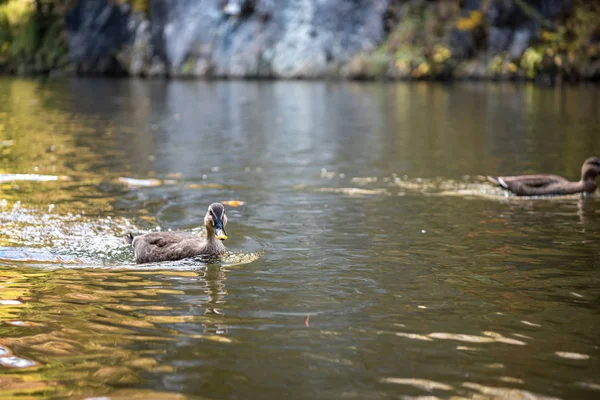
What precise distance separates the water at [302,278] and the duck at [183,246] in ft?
0.52

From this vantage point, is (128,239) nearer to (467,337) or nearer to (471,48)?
(467,337)

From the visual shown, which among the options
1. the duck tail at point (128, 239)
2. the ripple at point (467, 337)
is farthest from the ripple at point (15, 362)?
the duck tail at point (128, 239)

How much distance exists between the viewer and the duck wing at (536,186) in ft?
52.5

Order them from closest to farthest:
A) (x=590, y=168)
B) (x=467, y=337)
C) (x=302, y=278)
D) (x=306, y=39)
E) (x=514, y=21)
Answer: (x=467, y=337) < (x=302, y=278) < (x=590, y=168) < (x=514, y=21) < (x=306, y=39)

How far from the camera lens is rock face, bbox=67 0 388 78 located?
7556 cm

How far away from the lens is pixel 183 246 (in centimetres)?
1095

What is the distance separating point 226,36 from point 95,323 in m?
73.3

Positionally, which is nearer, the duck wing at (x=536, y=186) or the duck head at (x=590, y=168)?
the duck wing at (x=536, y=186)

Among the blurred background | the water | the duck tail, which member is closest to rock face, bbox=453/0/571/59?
the blurred background

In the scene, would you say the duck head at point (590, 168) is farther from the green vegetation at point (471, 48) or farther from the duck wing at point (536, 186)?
the green vegetation at point (471, 48)

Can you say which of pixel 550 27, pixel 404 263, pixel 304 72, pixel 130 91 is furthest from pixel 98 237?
pixel 304 72

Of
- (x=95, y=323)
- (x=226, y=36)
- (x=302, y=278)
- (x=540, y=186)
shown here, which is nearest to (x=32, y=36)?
(x=226, y=36)

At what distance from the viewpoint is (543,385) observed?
6.91 metres

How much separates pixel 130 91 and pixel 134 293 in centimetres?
4784
